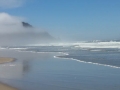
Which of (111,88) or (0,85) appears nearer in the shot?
(111,88)

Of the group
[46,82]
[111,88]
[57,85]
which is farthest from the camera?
[46,82]

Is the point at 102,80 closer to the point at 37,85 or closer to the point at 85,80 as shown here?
the point at 85,80

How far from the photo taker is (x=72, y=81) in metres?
10.5

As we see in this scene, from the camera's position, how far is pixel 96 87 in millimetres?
9297

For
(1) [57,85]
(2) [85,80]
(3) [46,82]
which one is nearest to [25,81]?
(3) [46,82]

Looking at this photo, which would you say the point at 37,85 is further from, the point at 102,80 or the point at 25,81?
the point at 102,80

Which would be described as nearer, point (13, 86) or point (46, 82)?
point (13, 86)

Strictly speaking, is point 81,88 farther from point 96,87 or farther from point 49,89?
point 49,89

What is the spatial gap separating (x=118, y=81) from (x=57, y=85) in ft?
8.73

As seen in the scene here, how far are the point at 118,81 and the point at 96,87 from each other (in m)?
1.47

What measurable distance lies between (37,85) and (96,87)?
240cm

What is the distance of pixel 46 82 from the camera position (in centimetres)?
1050

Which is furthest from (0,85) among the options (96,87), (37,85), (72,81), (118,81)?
(118,81)

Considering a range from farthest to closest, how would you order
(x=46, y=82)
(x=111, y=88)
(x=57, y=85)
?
(x=46, y=82)
(x=57, y=85)
(x=111, y=88)
